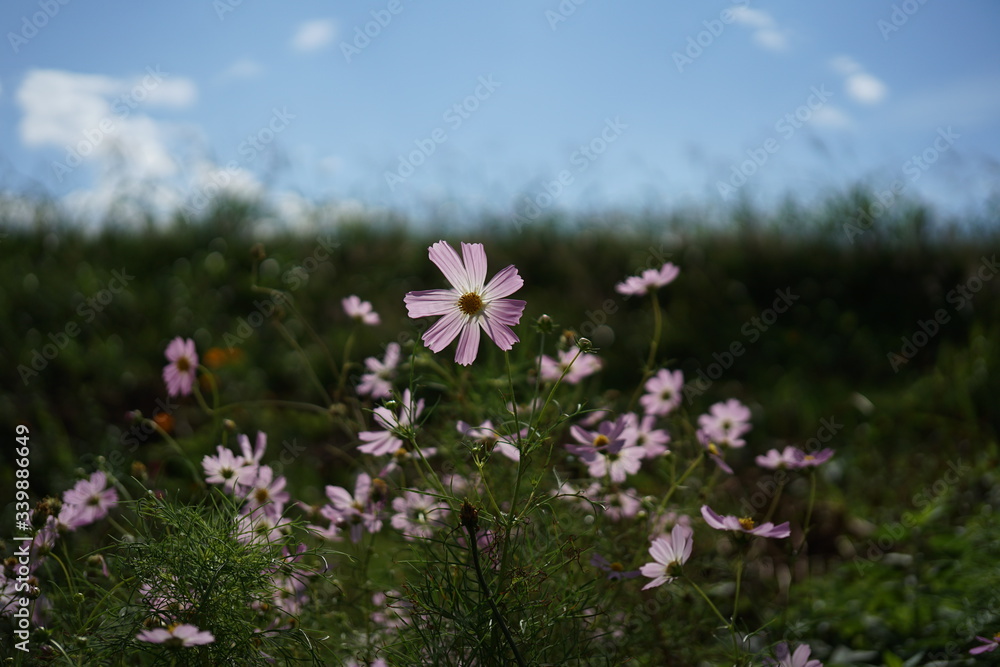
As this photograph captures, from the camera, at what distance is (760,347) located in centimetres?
378

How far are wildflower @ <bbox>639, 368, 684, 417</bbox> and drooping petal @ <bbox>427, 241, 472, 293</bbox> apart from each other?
0.69 metres

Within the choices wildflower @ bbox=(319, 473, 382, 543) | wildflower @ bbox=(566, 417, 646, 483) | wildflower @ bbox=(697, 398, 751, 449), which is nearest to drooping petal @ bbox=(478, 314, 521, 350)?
wildflower @ bbox=(566, 417, 646, 483)

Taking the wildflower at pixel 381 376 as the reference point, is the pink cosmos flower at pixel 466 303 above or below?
below

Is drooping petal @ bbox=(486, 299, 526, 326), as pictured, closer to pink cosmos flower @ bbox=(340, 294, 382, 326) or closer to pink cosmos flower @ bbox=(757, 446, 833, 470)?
pink cosmos flower @ bbox=(340, 294, 382, 326)

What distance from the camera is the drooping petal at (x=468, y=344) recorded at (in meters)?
1.03

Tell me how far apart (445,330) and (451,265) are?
88 mm

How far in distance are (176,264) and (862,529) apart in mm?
3633

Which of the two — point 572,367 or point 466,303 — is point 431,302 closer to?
point 466,303

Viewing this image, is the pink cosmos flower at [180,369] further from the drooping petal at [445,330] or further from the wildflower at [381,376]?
the drooping petal at [445,330]

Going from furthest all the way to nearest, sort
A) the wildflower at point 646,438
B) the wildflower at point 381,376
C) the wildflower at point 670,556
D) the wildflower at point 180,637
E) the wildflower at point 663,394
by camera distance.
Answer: the wildflower at point 663,394 < the wildflower at point 381,376 < the wildflower at point 646,438 < the wildflower at point 670,556 < the wildflower at point 180,637

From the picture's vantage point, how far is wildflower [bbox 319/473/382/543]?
1.27 meters

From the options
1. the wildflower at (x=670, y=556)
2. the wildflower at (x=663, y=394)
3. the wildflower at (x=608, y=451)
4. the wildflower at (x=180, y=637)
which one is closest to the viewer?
the wildflower at (x=180, y=637)

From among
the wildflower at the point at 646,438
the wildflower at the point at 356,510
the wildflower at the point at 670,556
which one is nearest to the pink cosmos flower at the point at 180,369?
the wildflower at the point at 356,510

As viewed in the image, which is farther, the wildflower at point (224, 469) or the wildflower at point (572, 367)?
the wildflower at point (572, 367)
